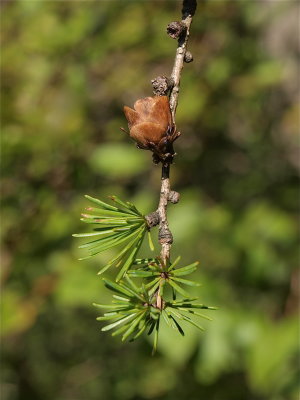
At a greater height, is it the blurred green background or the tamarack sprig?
the blurred green background

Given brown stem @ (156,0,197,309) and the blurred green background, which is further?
the blurred green background

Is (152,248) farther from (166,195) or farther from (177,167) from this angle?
(177,167)

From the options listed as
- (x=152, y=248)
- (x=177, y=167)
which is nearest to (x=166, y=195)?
(x=152, y=248)

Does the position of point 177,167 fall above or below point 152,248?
above

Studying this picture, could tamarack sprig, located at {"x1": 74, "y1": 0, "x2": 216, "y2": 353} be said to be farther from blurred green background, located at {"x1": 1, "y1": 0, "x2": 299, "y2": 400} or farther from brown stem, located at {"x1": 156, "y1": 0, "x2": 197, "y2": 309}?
blurred green background, located at {"x1": 1, "y1": 0, "x2": 299, "y2": 400}

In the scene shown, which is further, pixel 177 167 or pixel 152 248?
pixel 177 167

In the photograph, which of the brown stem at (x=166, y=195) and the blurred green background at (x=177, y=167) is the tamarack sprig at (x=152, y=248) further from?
the blurred green background at (x=177, y=167)

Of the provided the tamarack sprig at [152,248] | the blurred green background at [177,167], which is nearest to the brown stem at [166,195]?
the tamarack sprig at [152,248]

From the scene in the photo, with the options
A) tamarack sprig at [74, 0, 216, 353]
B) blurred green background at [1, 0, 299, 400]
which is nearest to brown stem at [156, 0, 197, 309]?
tamarack sprig at [74, 0, 216, 353]
